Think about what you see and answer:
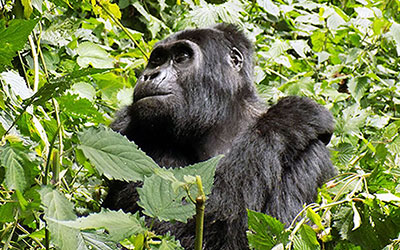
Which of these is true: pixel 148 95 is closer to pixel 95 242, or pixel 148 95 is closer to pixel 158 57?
pixel 158 57

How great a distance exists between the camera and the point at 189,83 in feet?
9.69

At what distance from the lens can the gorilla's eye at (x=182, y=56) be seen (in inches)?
120

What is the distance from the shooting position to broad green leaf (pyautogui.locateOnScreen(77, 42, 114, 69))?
3.29 metres

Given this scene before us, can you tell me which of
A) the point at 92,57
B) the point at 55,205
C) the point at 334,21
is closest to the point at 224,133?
the point at 92,57

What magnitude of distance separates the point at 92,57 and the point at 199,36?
62 centimetres

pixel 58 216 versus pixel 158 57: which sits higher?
pixel 58 216

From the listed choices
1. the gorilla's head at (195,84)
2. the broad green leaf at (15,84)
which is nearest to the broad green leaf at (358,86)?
the gorilla's head at (195,84)

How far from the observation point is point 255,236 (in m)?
1.38

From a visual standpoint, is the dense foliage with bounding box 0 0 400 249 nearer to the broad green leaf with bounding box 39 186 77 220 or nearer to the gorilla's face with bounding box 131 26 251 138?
the broad green leaf with bounding box 39 186 77 220

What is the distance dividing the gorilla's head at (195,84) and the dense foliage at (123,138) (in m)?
0.24

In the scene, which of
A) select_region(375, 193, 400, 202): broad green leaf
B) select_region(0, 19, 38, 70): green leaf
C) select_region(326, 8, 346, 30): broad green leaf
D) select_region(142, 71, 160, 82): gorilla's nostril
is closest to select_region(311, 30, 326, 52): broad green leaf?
select_region(326, 8, 346, 30): broad green leaf

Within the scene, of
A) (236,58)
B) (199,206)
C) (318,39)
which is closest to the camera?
(199,206)

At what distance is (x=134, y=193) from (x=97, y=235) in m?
1.66

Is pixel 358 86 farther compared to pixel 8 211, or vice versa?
pixel 358 86
